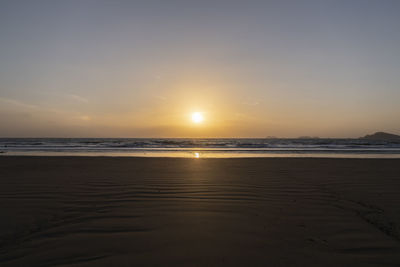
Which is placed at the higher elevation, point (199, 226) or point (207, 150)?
point (207, 150)

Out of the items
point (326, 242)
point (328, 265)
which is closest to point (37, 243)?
point (328, 265)

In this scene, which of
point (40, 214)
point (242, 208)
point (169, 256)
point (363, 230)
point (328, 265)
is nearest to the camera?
point (328, 265)

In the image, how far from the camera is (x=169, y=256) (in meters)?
2.20

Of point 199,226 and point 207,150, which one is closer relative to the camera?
point 199,226

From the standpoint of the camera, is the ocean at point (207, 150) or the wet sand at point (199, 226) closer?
the wet sand at point (199, 226)

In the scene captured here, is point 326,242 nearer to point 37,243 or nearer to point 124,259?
point 124,259

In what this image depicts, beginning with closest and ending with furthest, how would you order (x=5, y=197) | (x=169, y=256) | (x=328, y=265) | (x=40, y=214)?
(x=328, y=265)
(x=169, y=256)
(x=40, y=214)
(x=5, y=197)

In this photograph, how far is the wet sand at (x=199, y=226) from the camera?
2193mm

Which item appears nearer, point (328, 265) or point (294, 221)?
point (328, 265)

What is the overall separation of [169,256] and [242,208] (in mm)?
1777

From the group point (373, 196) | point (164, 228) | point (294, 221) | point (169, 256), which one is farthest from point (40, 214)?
point (373, 196)

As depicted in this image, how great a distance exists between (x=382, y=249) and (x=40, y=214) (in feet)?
14.7

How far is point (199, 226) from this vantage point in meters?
2.92

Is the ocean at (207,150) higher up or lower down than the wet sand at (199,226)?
higher up
